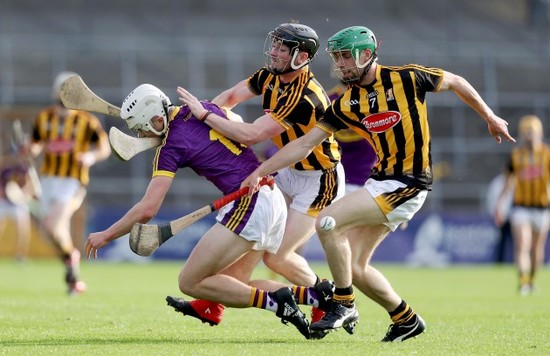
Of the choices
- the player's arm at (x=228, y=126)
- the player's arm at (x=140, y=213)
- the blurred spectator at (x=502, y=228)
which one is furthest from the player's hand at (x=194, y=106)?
the blurred spectator at (x=502, y=228)

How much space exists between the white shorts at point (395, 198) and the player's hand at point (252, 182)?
0.64m

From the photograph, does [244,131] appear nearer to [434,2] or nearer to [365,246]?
[365,246]

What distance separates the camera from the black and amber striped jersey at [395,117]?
6.50 meters

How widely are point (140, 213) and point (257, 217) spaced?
2.24ft

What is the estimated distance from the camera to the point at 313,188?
7359 mm

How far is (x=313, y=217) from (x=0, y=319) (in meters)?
2.35

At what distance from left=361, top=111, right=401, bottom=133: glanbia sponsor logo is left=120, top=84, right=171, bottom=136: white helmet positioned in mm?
1172

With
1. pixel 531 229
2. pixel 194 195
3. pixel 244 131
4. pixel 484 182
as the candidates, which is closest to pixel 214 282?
pixel 244 131

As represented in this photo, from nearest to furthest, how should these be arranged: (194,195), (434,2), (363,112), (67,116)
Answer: (363,112) → (67,116) → (194,195) → (434,2)

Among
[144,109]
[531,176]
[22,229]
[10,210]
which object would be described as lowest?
[22,229]

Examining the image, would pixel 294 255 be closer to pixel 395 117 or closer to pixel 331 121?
pixel 331 121

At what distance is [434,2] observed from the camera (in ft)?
87.7

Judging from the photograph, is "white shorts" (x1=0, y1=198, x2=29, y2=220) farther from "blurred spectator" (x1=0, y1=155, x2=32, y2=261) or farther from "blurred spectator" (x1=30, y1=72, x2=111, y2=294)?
"blurred spectator" (x1=30, y1=72, x2=111, y2=294)

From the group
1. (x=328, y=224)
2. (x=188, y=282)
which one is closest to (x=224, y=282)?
(x=188, y=282)
